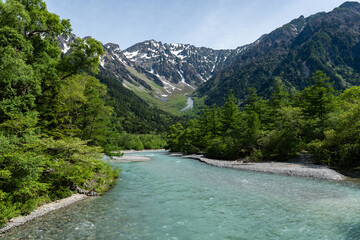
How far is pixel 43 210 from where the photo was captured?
1251 cm

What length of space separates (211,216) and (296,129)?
103 ft

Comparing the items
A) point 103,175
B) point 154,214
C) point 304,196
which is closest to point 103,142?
point 103,175

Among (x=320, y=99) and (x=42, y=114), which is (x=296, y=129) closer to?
(x=320, y=99)

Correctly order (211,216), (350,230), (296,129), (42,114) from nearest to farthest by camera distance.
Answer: (350,230)
(211,216)
(42,114)
(296,129)

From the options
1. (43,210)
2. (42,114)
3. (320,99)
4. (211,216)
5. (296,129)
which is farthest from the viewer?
(320,99)

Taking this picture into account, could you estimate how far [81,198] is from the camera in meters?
15.7

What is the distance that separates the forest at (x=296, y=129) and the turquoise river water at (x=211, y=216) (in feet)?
37.8

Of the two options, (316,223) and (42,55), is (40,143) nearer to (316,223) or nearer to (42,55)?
(42,55)


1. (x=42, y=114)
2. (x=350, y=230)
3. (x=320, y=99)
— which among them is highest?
(x=320, y=99)

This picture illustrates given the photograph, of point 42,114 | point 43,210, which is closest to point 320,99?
point 42,114

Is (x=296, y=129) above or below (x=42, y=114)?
below

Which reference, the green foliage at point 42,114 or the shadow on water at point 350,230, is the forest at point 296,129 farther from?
the green foliage at point 42,114

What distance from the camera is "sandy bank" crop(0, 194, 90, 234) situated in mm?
10270

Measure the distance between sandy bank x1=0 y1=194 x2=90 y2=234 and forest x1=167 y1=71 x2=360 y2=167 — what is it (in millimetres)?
31372
